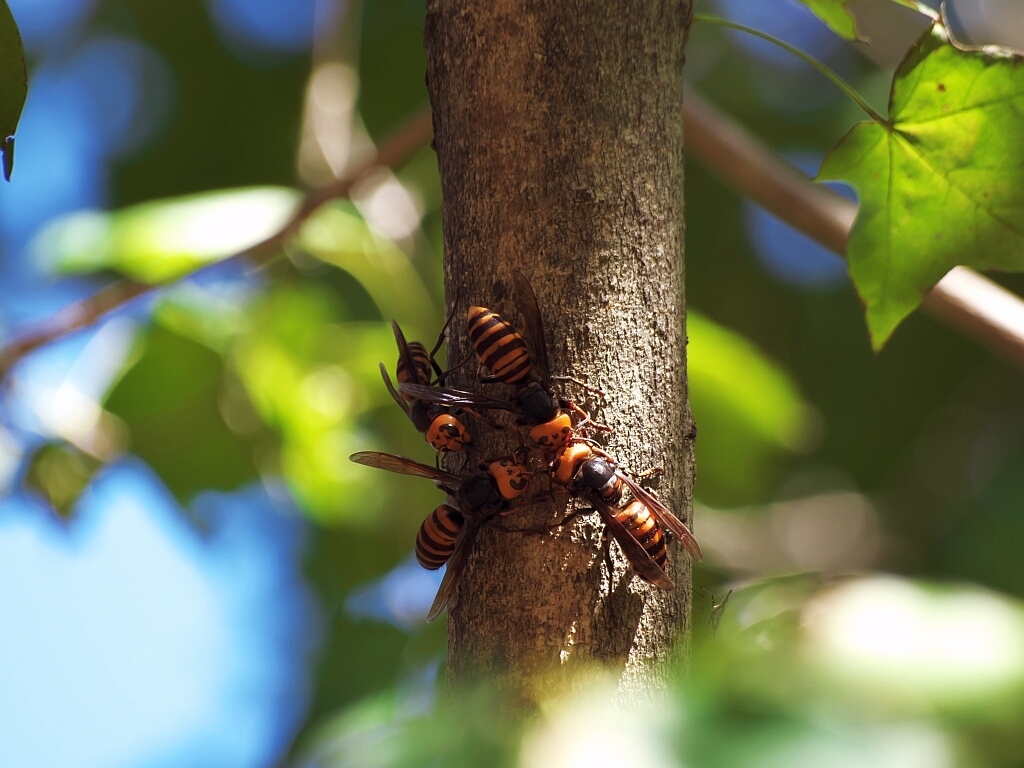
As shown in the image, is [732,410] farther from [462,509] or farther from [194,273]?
[462,509]

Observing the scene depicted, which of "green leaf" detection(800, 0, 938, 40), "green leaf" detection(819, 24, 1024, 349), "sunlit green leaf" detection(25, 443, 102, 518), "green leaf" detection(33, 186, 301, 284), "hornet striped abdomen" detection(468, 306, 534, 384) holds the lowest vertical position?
"hornet striped abdomen" detection(468, 306, 534, 384)

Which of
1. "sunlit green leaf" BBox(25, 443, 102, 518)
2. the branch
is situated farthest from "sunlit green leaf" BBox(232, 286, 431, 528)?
the branch

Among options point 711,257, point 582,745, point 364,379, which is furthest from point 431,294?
point 582,745

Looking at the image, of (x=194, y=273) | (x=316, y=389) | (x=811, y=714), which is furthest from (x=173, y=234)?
(x=811, y=714)

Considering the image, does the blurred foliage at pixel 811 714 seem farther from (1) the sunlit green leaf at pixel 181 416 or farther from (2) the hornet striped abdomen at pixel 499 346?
(1) the sunlit green leaf at pixel 181 416

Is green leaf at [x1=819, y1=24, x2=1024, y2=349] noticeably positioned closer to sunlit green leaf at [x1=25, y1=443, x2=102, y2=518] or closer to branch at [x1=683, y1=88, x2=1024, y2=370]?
branch at [x1=683, y1=88, x2=1024, y2=370]

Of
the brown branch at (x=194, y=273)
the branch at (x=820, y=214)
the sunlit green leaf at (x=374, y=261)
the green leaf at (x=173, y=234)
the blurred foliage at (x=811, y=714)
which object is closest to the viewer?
the blurred foliage at (x=811, y=714)

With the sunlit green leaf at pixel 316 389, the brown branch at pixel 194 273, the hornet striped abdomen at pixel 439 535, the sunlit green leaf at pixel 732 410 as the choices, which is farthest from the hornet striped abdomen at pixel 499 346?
the sunlit green leaf at pixel 316 389
